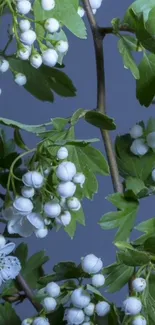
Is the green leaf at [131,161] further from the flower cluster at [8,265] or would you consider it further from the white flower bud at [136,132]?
the flower cluster at [8,265]

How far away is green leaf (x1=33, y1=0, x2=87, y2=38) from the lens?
1.59 feet

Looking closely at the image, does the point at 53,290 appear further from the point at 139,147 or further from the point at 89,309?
the point at 139,147

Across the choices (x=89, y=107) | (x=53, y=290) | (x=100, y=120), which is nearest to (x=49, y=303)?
(x=53, y=290)

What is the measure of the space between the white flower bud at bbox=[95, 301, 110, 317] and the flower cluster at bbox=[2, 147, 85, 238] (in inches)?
2.4

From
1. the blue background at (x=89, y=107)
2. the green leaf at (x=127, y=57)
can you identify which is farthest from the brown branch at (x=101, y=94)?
the blue background at (x=89, y=107)

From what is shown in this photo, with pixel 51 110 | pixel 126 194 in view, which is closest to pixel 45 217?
pixel 126 194

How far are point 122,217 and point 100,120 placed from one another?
76 mm

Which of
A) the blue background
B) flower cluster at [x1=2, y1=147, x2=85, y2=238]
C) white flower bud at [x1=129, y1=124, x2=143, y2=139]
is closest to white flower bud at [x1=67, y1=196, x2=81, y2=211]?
flower cluster at [x1=2, y1=147, x2=85, y2=238]

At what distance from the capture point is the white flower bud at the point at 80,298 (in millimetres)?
499

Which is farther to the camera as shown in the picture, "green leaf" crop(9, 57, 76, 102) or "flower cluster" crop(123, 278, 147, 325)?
"green leaf" crop(9, 57, 76, 102)

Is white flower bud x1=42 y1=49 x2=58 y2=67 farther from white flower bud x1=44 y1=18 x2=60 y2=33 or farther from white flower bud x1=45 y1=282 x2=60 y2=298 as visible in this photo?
white flower bud x1=45 y1=282 x2=60 y2=298

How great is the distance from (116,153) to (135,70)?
9 centimetres

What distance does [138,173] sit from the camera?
59 centimetres

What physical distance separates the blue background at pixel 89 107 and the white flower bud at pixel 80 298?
66 cm
